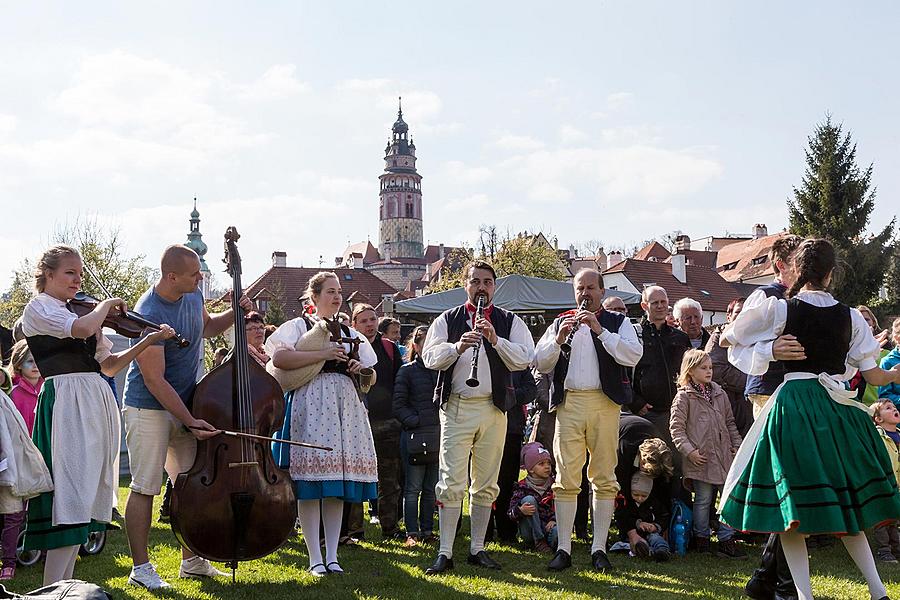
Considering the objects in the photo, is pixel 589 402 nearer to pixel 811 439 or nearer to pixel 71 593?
Result: pixel 811 439

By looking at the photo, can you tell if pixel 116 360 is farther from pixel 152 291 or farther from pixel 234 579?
pixel 234 579

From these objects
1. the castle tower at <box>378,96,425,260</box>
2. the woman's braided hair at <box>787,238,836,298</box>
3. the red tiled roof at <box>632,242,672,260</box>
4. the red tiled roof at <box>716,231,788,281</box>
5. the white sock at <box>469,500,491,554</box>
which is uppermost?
the castle tower at <box>378,96,425,260</box>

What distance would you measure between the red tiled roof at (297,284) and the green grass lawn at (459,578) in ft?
152

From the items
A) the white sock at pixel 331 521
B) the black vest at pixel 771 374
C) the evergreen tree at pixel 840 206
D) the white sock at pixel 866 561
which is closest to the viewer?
the white sock at pixel 866 561

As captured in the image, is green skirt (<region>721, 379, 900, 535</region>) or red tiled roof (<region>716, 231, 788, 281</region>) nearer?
green skirt (<region>721, 379, 900, 535</region>)

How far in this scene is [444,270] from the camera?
1649 inches

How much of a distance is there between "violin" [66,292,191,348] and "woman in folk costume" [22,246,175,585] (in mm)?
45

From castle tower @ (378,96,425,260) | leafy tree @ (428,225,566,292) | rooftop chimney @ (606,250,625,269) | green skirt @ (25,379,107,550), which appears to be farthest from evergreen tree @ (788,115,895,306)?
castle tower @ (378,96,425,260)

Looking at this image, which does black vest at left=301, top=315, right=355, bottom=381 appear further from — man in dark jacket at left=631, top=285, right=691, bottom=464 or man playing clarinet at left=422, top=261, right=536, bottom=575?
man in dark jacket at left=631, top=285, right=691, bottom=464

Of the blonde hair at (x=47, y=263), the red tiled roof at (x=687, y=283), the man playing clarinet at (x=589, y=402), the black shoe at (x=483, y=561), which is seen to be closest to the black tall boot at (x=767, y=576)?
the man playing clarinet at (x=589, y=402)

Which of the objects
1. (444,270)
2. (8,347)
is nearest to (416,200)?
(444,270)

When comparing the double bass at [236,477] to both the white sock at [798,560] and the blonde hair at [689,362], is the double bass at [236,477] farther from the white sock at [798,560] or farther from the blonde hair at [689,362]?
the blonde hair at [689,362]

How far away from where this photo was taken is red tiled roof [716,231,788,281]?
56.6 meters

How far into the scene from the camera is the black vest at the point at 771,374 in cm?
497
